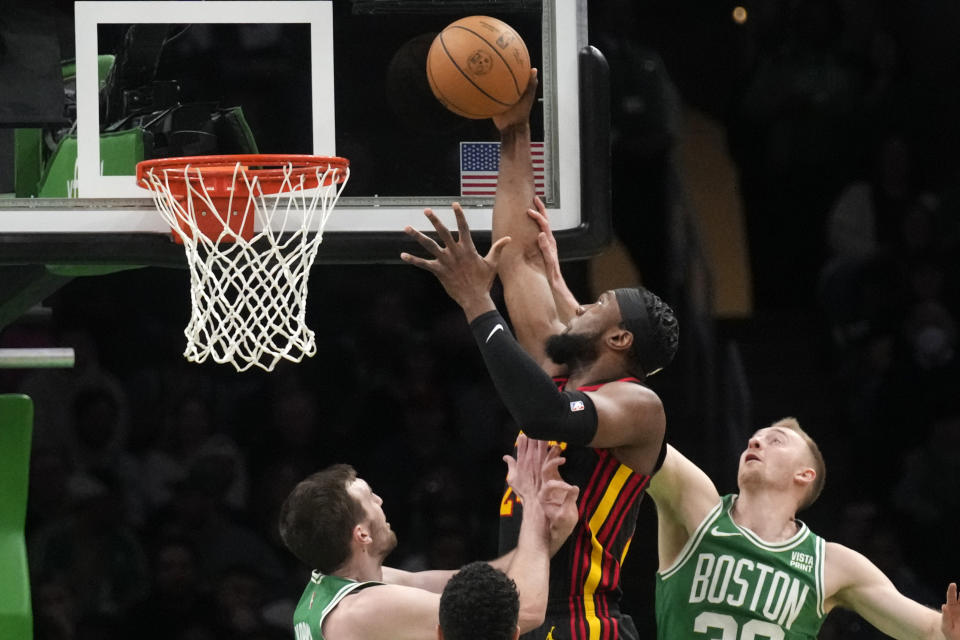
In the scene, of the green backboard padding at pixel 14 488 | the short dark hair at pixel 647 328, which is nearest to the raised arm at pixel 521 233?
the short dark hair at pixel 647 328

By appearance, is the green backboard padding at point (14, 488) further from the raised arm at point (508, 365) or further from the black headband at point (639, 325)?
the black headband at point (639, 325)

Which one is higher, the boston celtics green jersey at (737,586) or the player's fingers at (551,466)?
the player's fingers at (551,466)

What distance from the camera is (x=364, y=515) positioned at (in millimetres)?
3555

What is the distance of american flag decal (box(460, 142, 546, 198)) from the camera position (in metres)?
4.11

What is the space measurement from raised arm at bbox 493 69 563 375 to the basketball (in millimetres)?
98

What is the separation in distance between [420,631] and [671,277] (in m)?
3.89

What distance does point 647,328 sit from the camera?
3615 mm

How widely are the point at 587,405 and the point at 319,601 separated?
33.7 inches

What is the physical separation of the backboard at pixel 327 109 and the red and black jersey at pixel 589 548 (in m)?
0.81

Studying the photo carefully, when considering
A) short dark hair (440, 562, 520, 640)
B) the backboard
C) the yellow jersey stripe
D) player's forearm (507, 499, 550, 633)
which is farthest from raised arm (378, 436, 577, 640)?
the backboard

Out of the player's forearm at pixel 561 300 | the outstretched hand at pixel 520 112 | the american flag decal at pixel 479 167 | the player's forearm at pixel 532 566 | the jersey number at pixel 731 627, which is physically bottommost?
the jersey number at pixel 731 627

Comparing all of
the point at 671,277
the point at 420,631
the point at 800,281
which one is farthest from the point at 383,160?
the point at 800,281

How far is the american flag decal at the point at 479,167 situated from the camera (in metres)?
4.11

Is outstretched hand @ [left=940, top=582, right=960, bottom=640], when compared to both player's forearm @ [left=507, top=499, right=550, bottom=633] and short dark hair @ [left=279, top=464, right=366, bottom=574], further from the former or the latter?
short dark hair @ [left=279, top=464, right=366, bottom=574]
